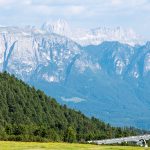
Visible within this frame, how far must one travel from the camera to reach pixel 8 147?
65625 millimetres

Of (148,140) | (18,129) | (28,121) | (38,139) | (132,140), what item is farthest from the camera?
(28,121)

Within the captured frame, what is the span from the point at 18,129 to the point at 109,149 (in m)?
57.9

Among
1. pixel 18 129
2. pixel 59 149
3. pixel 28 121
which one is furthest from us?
pixel 28 121

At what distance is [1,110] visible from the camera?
198 m

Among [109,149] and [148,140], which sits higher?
[148,140]

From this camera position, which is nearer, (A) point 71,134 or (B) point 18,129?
(B) point 18,129

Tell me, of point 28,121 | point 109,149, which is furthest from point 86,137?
point 109,149

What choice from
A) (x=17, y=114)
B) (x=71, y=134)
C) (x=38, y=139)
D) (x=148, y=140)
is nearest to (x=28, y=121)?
(x=17, y=114)

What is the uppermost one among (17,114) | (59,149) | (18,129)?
(17,114)

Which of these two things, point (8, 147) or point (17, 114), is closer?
point (8, 147)

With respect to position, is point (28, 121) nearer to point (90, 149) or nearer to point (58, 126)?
point (58, 126)

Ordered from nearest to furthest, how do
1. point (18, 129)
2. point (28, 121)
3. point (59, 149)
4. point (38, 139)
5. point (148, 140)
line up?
1. point (59, 149)
2. point (38, 139)
3. point (18, 129)
4. point (148, 140)
5. point (28, 121)

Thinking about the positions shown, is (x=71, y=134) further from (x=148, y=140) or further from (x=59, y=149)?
Result: (x=59, y=149)

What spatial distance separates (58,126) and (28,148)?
135 m
